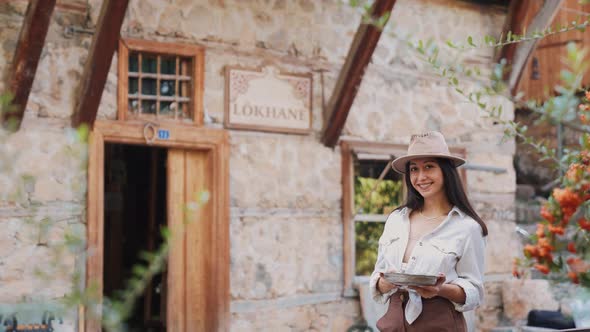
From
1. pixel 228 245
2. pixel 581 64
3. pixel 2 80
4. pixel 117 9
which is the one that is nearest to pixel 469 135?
pixel 228 245

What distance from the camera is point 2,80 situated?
17.9ft

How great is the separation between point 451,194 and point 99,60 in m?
3.11

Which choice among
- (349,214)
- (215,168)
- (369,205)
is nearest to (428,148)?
(215,168)

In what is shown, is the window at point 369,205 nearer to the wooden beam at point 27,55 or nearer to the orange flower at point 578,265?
the wooden beam at point 27,55

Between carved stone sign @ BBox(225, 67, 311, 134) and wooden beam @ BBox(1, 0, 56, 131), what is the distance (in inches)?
62.1

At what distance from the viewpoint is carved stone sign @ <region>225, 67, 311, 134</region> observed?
6.43 meters

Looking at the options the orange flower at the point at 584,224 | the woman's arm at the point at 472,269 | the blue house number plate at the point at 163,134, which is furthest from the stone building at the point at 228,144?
the orange flower at the point at 584,224

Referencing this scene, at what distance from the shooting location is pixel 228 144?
637 cm

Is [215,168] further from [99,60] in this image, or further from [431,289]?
[431,289]

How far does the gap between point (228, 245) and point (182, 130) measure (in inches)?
37.7

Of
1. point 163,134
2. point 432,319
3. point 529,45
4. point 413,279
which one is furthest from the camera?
point 529,45

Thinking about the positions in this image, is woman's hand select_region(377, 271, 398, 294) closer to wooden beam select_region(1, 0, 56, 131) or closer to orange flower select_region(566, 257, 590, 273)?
orange flower select_region(566, 257, 590, 273)

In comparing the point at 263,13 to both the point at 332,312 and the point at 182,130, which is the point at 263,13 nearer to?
the point at 182,130

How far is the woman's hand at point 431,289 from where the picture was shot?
2883mm
